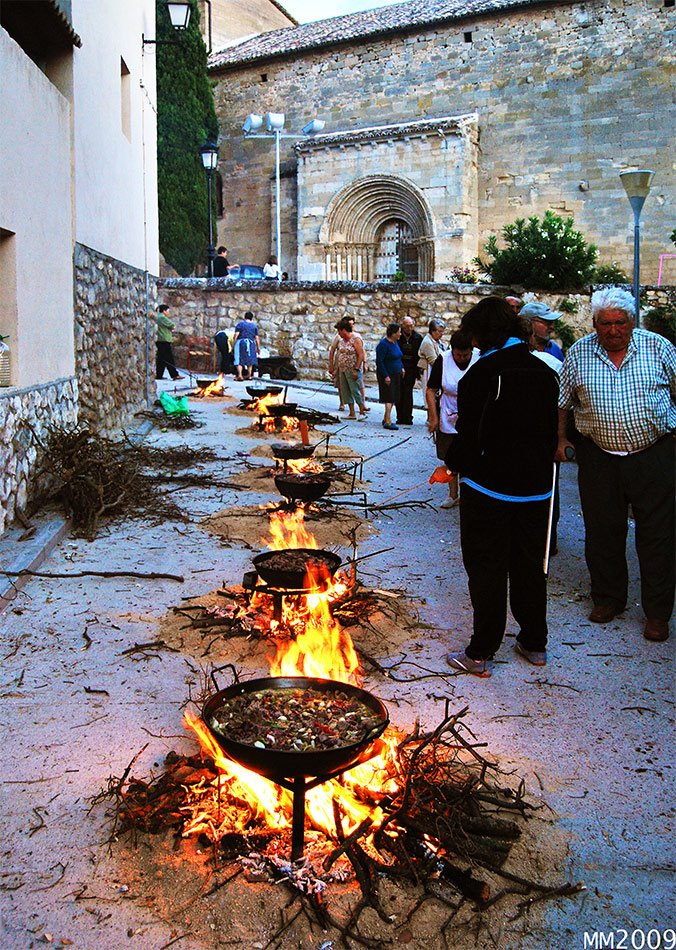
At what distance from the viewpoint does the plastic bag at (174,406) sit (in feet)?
48.5

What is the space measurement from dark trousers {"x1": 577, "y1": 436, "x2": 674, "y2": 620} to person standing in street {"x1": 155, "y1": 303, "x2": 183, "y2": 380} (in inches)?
612

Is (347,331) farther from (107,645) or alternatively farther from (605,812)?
(605,812)

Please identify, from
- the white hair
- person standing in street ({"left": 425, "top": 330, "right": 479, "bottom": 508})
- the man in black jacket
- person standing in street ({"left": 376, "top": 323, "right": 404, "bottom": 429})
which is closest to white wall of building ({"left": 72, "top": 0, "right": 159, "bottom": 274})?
person standing in street ({"left": 376, "top": 323, "right": 404, "bottom": 429})

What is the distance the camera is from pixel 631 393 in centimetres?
504

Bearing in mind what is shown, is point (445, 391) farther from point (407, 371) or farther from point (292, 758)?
point (407, 371)

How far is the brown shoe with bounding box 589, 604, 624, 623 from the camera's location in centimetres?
533

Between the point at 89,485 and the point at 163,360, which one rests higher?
the point at 163,360

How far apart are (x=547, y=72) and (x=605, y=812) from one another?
28.3 meters

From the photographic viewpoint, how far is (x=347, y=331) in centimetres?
1442

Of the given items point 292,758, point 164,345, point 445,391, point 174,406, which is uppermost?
point 164,345

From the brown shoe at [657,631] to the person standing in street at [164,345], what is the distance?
16046mm

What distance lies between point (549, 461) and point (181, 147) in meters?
26.9

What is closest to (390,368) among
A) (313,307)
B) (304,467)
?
(304,467)

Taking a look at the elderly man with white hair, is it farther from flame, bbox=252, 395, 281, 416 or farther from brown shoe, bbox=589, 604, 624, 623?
flame, bbox=252, 395, 281, 416
